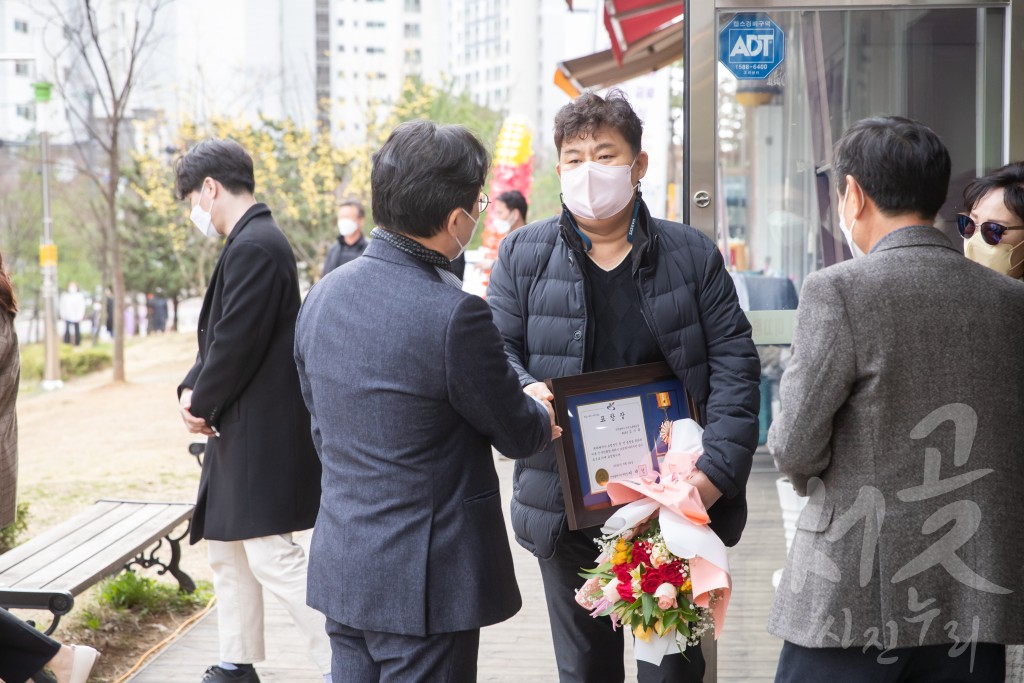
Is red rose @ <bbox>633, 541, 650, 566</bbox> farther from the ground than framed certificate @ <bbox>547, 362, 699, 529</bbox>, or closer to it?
closer to it

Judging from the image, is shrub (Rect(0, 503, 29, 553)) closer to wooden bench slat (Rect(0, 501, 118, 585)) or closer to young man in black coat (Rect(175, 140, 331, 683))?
wooden bench slat (Rect(0, 501, 118, 585))

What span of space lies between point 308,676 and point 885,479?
9.81 feet

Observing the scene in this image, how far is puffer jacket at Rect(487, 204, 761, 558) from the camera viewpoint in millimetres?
2764

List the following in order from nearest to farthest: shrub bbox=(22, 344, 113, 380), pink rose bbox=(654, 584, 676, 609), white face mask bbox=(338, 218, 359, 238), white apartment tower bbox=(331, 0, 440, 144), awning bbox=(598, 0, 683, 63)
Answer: pink rose bbox=(654, 584, 676, 609), awning bbox=(598, 0, 683, 63), white face mask bbox=(338, 218, 359, 238), shrub bbox=(22, 344, 113, 380), white apartment tower bbox=(331, 0, 440, 144)

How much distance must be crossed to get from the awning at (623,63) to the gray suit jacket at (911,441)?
8.47 metres

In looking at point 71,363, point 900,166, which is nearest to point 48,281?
point 71,363

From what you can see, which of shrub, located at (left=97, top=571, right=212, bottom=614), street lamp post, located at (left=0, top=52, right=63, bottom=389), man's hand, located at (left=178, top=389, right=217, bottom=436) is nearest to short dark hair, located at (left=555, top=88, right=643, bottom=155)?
man's hand, located at (left=178, top=389, right=217, bottom=436)

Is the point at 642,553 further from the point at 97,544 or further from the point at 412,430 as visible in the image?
the point at 97,544

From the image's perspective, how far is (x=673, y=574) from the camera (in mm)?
2676

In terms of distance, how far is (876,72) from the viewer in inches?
156

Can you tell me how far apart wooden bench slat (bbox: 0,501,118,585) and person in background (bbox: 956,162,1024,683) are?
3.78 metres

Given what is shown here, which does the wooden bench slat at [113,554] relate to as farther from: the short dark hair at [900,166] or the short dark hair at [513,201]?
the short dark hair at [513,201]

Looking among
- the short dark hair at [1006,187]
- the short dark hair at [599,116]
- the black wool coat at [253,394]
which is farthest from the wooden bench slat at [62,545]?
the short dark hair at [1006,187]

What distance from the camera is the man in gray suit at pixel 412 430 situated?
7.39 ft
